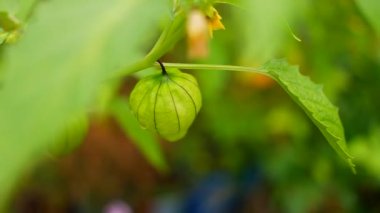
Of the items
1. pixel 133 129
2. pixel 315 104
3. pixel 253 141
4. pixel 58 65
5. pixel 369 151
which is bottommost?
pixel 253 141

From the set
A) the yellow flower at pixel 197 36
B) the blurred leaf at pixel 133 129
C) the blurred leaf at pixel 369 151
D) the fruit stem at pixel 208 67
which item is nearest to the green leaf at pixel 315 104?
the fruit stem at pixel 208 67

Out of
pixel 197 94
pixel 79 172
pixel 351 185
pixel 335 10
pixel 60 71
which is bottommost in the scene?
pixel 79 172

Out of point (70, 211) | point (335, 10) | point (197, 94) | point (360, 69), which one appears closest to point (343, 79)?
point (360, 69)

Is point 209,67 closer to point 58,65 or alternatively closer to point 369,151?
point 58,65

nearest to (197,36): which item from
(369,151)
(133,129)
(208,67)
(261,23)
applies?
(261,23)

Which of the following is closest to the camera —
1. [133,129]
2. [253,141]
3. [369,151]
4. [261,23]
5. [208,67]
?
[261,23]

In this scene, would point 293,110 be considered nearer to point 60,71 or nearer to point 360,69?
point 360,69
